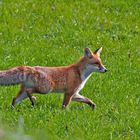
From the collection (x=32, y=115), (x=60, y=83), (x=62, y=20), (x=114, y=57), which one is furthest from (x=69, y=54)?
(x=32, y=115)

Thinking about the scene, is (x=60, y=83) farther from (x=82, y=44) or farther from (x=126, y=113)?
(x=82, y=44)

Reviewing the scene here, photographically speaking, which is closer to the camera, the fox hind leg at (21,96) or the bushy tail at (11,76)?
the bushy tail at (11,76)

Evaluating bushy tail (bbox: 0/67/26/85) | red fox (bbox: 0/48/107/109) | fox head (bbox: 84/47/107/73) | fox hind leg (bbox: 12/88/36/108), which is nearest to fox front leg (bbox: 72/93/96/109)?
red fox (bbox: 0/48/107/109)

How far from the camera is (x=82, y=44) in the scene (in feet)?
49.2

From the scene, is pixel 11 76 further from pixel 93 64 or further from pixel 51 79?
pixel 93 64

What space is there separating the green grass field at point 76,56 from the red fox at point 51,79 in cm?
20

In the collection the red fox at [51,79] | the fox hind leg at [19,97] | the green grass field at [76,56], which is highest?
Result: the red fox at [51,79]

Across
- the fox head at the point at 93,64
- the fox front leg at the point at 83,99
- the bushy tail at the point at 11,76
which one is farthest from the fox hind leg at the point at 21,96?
the fox head at the point at 93,64

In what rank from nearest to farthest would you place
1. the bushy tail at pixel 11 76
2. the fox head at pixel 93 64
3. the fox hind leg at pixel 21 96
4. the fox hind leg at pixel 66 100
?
1. the bushy tail at pixel 11 76
2. the fox hind leg at pixel 21 96
3. the fox hind leg at pixel 66 100
4. the fox head at pixel 93 64

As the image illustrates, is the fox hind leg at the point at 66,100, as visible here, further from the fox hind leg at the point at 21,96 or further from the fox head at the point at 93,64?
the fox head at the point at 93,64

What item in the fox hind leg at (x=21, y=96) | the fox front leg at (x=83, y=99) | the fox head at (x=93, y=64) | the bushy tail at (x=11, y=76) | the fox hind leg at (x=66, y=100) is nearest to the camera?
the bushy tail at (x=11, y=76)

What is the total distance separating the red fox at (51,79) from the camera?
8336mm

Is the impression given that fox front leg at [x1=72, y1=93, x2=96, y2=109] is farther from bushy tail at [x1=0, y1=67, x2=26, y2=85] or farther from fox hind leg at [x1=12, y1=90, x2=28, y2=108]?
bushy tail at [x1=0, y1=67, x2=26, y2=85]

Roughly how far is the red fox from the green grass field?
0.20m
